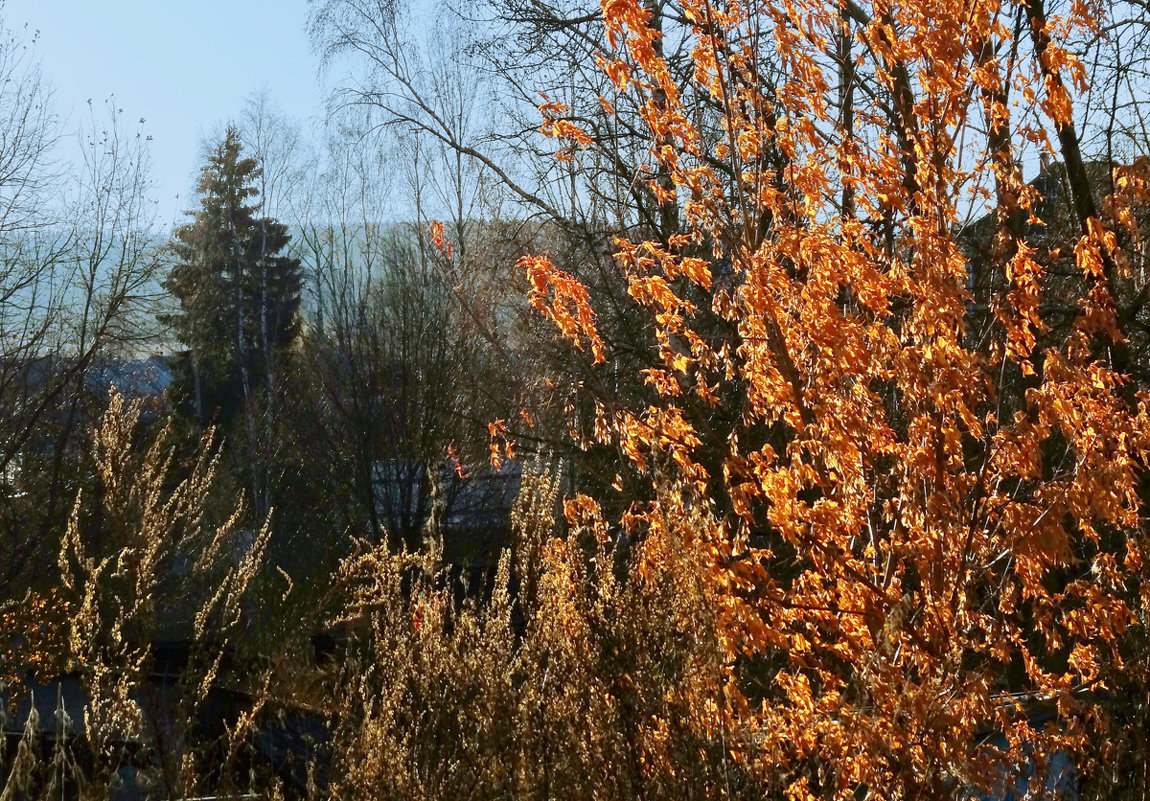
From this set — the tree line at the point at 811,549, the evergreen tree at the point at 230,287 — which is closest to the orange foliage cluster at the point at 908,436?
the tree line at the point at 811,549

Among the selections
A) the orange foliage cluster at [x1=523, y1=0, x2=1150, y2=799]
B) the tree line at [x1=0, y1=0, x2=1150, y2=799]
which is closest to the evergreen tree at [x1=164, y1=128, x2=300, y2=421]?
the tree line at [x1=0, y1=0, x2=1150, y2=799]

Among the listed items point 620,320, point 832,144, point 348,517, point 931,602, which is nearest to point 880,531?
point 931,602

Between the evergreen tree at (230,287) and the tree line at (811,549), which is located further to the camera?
the evergreen tree at (230,287)

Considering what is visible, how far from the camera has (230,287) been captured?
2494 cm

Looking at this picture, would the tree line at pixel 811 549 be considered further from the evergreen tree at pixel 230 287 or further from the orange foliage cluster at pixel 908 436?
the evergreen tree at pixel 230 287

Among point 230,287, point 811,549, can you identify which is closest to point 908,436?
point 811,549

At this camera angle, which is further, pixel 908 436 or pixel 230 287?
pixel 230 287

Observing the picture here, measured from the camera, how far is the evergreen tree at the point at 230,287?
23564 mm

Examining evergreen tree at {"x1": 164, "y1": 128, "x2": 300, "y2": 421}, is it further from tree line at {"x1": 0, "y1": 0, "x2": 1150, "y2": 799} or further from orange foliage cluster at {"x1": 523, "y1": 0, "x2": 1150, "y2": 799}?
orange foliage cluster at {"x1": 523, "y1": 0, "x2": 1150, "y2": 799}

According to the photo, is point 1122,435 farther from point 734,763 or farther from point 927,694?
point 734,763

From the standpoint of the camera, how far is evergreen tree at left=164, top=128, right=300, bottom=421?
23.6 meters

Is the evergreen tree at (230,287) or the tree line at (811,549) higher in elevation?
the evergreen tree at (230,287)

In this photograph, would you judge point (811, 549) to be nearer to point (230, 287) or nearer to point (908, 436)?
point (908, 436)

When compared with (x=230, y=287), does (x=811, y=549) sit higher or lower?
lower
